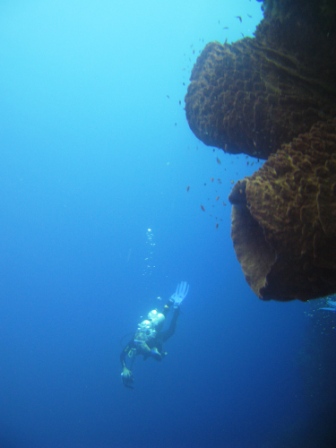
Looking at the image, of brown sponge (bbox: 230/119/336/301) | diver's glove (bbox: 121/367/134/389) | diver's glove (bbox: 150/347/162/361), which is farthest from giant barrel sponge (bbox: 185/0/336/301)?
diver's glove (bbox: 121/367/134/389)

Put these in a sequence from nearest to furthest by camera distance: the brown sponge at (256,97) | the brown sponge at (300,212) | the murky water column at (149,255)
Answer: the brown sponge at (300,212) → the brown sponge at (256,97) → the murky water column at (149,255)

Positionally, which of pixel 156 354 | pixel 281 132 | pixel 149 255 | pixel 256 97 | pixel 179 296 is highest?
pixel 149 255

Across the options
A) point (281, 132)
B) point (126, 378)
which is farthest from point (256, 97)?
point (126, 378)

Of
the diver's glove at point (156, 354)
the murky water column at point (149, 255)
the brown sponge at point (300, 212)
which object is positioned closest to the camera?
the brown sponge at point (300, 212)

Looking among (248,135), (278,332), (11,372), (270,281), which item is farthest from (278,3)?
(11,372)

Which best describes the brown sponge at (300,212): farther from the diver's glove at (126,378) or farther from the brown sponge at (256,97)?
the diver's glove at (126,378)

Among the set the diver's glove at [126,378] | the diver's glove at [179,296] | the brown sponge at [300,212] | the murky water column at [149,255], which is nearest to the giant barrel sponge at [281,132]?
the brown sponge at [300,212]

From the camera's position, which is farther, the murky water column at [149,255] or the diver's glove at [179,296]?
the murky water column at [149,255]

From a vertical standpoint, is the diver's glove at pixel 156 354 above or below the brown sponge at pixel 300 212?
above

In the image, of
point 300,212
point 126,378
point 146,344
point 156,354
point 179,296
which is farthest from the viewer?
Answer: point 179,296

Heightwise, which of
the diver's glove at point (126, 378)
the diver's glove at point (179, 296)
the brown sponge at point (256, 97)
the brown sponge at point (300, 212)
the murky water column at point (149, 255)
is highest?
Answer: the murky water column at point (149, 255)

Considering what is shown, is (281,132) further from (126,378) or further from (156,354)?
(126,378)

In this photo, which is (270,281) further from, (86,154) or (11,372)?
(86,154)

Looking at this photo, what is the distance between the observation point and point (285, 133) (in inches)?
165
